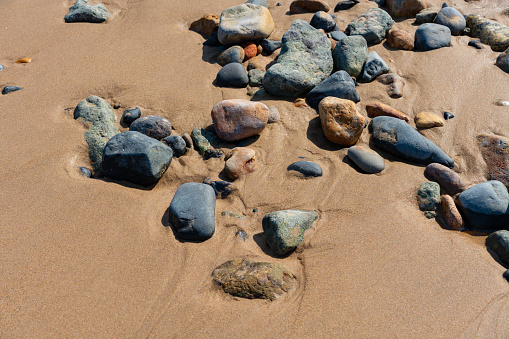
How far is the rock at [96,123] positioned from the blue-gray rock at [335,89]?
5.76 ft

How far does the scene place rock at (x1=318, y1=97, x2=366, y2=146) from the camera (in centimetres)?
274

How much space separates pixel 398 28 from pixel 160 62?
287 centimetres

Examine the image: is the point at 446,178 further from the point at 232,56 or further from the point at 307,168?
the point at 232,56

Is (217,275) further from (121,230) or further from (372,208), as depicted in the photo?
(372,208)

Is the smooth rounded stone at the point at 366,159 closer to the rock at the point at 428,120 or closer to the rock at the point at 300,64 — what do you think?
the rock at the point at 428,120

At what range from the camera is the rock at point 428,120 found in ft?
9.79

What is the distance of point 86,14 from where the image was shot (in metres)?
4.05

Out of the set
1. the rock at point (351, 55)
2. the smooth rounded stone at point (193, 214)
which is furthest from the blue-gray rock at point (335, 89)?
the smooth rounded stone at point (193, 214)

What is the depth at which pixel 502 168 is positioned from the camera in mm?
2629

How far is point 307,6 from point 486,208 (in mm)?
3307

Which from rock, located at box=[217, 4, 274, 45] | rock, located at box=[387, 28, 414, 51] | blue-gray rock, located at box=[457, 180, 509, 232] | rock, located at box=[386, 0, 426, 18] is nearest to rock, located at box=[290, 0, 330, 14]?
rock, located at box=[217, 4, 274, 45]

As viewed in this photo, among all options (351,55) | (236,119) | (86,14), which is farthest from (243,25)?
(86,14)

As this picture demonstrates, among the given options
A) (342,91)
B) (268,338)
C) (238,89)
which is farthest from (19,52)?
(268,338)

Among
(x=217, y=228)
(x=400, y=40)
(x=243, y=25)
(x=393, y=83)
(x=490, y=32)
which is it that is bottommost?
(x=217, y=228)
